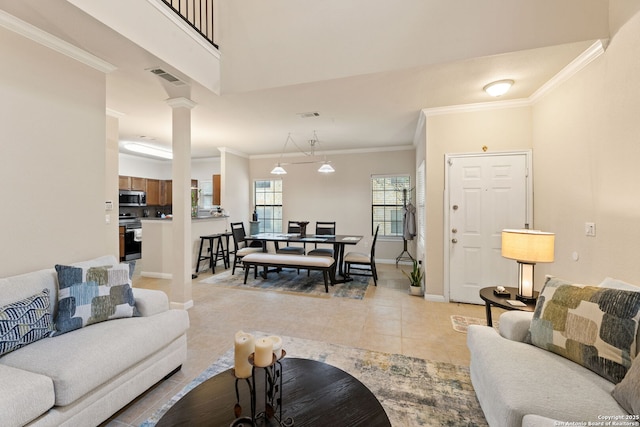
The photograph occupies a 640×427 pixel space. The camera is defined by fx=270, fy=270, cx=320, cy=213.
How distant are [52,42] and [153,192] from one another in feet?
20.2

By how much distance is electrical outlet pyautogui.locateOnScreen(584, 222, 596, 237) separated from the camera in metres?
2.38

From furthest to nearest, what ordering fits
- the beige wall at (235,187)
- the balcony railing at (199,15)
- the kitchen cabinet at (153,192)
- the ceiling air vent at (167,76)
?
the kitchen cabinet at (153,192), the beige wall at (235,187), the balcony railing at (199,15), the ceiling air vent at (167,76)

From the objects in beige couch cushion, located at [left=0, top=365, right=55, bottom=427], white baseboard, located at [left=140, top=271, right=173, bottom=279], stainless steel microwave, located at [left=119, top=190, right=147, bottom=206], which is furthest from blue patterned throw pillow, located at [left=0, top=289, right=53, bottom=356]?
stainless steel microwave, located at [left=119, top=190, right=147, bottom=206]

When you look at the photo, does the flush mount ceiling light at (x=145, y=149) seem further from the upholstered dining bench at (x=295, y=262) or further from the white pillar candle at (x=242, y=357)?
the white pillar candle at (x=242, y=357)

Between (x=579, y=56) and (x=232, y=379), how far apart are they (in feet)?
12.6

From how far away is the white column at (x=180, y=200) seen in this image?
138 inches

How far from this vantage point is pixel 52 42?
2328 mm

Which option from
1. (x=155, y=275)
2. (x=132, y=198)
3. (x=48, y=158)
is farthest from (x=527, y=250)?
(x=132, y=198)

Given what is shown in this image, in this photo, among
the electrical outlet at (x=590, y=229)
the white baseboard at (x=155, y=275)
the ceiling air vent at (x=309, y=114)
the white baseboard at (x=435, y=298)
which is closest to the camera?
the electrical outlet at (x=590, y=229)

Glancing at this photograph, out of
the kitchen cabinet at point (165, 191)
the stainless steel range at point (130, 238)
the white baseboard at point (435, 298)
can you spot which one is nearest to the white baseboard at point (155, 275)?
the stainless steel range at point (130, 238)

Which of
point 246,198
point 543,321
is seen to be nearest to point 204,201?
point 246,198

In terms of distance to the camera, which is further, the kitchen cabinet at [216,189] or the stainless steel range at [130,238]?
the kitchen cabinet at [216,189]

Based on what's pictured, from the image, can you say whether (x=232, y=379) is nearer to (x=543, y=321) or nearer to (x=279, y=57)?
(x=543, y=321)

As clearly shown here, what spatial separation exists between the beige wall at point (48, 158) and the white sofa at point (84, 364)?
49 centimetres
